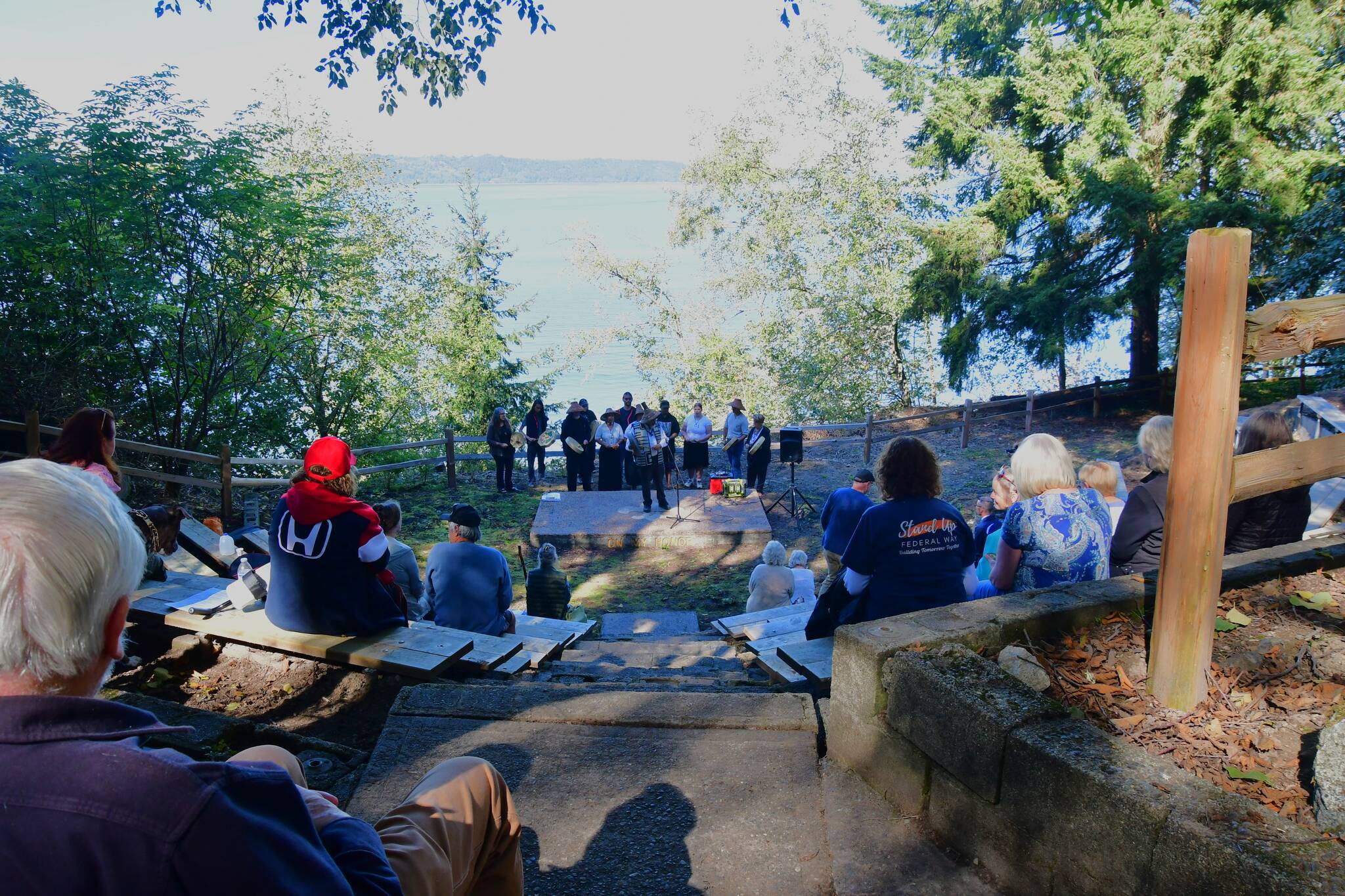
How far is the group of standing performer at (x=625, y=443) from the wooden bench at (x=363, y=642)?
8263 mm

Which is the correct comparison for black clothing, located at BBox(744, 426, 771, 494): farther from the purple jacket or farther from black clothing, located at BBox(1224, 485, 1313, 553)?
the purple jacket

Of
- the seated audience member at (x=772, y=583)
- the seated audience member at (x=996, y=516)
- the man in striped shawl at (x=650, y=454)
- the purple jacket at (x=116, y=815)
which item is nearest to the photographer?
the purple jacket at (x=116, y=815)

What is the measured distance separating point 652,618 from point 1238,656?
578cm

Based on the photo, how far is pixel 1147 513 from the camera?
3.94m

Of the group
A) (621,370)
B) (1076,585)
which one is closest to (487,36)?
(1076,585)

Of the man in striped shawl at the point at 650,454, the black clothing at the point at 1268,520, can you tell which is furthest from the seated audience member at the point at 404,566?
the man in striped shawl at the point at 650,454

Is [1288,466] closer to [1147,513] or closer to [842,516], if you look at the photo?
[1147,513]

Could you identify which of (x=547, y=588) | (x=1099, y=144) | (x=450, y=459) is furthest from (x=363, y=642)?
(x=1099, y=144)

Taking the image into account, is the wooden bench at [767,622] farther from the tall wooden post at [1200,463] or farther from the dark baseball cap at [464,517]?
the tall wooden post at [1200,463]

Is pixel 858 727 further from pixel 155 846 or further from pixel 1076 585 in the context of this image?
pixel 155 846

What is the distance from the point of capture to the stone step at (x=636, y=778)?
97.7 inches

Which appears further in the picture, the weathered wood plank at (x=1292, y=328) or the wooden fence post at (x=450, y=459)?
the wooden fence post at (x=450, y=459)

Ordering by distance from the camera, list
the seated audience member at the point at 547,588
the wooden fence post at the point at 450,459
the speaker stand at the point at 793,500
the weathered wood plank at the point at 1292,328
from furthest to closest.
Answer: the wooden fence post at the point at 450,459
the speaker stand at the point at 793,500
the seated audience member at the point at 547,588
the weathered wood plank at the point at 1292,328

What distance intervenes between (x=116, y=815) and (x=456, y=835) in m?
0.89
